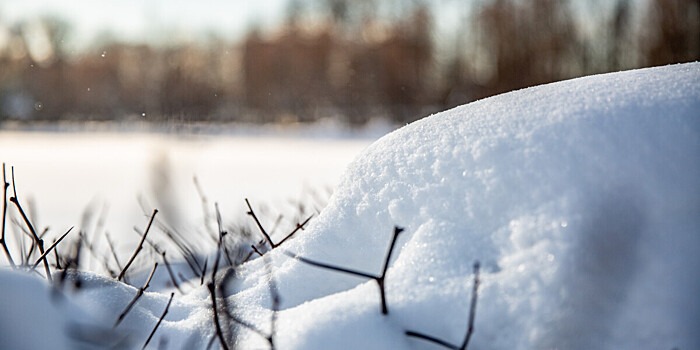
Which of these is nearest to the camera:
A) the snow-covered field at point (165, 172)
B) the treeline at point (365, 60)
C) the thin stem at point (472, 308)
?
the thin stem at point (472, 308)

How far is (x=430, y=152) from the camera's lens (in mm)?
1299

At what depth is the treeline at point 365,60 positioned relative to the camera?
21.6m

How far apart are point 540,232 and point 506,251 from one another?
0.21 feet

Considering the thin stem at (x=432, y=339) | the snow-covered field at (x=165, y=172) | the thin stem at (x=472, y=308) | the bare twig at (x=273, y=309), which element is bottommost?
the snow-covered field at (x=165, y=172)

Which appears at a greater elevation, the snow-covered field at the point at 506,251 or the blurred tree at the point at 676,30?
the blurred tree at the point at 676,30

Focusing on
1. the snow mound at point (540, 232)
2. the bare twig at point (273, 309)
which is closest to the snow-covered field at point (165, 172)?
the bare twig at point (273, 309)

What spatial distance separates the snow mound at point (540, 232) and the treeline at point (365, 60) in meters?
14.5

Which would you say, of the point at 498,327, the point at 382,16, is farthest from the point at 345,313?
the point at 382,16

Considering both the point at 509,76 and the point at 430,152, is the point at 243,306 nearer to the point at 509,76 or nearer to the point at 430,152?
Answer: the point at 430,152

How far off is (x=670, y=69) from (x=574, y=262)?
1.79 feet

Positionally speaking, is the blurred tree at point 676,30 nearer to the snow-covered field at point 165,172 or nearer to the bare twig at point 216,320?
the snow-covered field at point 165,172

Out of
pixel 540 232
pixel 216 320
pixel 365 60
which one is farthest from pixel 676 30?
pixel 216 320

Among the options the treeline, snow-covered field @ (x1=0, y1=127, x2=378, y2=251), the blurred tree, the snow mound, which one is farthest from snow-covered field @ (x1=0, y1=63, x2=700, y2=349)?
the blurred tree

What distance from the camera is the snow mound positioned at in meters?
1.01
